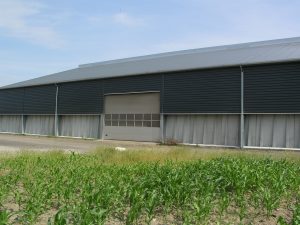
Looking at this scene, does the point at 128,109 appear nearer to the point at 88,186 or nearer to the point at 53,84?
the point at 53,84

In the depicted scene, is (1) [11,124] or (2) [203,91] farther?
(1) [11,124]

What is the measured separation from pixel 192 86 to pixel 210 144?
4.36 m

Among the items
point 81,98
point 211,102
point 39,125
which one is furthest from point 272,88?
point 39,125

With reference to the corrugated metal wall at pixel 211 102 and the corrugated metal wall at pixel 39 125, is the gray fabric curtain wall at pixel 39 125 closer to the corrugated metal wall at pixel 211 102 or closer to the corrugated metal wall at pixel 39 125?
the corrugated metal wall at pixel 39 125

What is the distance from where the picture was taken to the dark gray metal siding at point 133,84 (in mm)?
34375

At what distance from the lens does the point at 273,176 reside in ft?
31.3

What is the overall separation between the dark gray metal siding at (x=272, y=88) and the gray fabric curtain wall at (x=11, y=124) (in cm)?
2876

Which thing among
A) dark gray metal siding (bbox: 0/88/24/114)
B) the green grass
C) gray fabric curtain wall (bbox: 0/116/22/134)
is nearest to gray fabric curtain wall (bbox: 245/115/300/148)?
the green grass

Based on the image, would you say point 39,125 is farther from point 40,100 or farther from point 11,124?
point 11,124

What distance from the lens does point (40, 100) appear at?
4547 centimetres

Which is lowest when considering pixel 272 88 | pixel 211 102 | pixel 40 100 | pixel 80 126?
pixel 80 126

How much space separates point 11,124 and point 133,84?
67.2 ft

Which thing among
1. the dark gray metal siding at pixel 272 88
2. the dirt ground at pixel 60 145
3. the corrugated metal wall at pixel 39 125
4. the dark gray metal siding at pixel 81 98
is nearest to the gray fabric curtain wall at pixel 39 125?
the corrugated metal wall at pixel 39 125

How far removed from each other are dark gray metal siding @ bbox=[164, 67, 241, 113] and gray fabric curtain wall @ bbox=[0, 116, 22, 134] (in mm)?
21863
